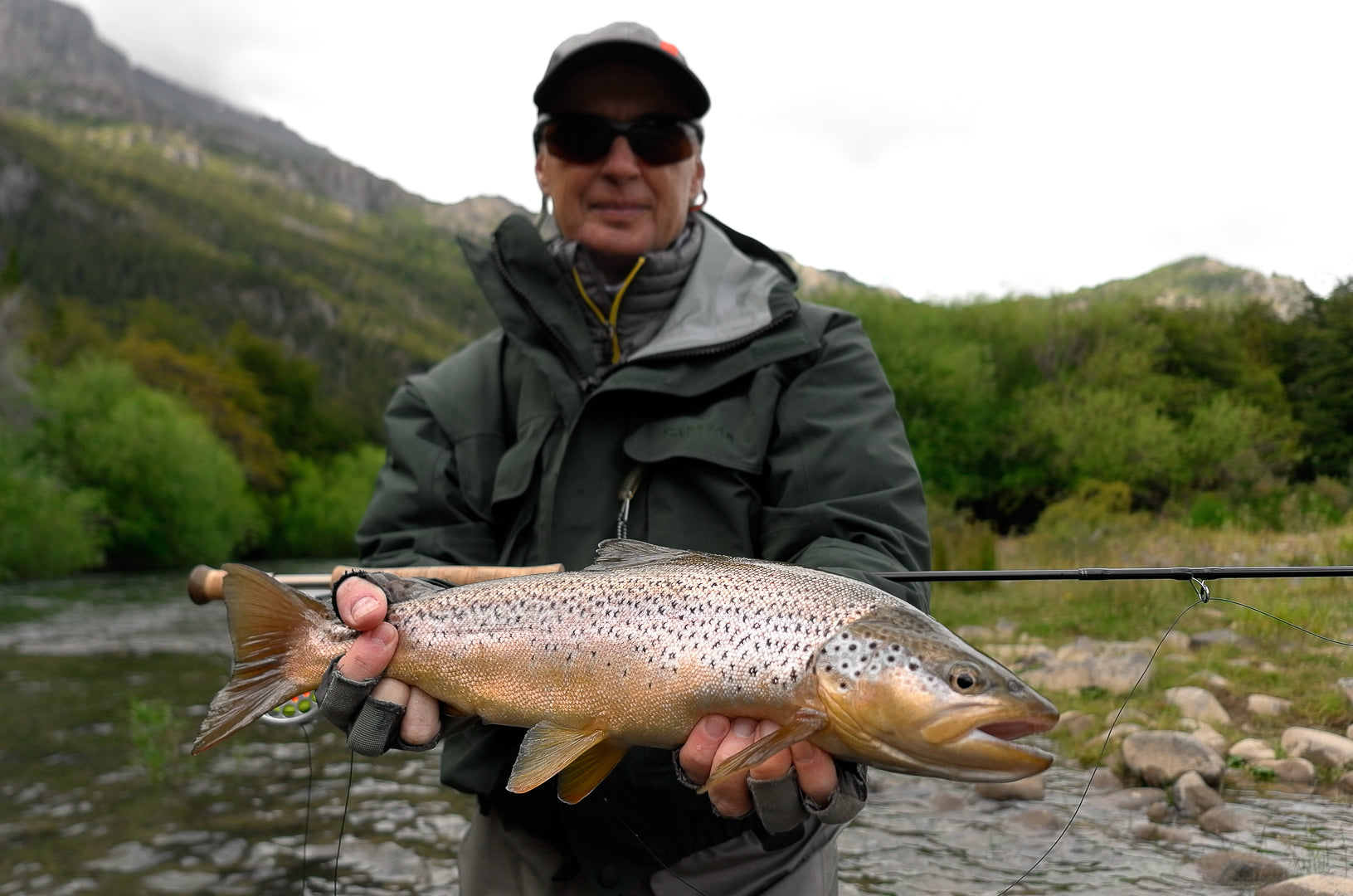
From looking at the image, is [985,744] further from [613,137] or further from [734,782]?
[613,137]

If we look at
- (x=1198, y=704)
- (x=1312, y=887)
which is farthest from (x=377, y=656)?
(x=1198, y=704)

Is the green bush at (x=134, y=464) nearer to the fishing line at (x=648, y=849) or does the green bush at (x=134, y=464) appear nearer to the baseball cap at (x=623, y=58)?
the baseball cap at (x=623, y=58)

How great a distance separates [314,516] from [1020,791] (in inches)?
2469

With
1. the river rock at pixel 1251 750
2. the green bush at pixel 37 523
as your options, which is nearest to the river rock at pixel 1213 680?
the river rock at pixel 1251 750

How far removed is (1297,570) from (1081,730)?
3.28m

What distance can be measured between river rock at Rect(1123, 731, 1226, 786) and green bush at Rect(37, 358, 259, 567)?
40738mm

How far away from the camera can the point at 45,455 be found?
38.6 meters

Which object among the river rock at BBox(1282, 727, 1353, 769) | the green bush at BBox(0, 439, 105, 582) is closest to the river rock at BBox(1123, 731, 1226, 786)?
the river rock at BBox(1282, 727, 1353, 769)

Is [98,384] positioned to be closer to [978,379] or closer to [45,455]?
[45,455]

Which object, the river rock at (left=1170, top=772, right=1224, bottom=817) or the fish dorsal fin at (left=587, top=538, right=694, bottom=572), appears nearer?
the fish dorsal fin at (left=587, top=538, right=694, bottom=572)

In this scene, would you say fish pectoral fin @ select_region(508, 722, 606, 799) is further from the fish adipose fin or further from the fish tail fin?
the fish tail fin

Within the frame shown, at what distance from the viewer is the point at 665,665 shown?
2.49 m

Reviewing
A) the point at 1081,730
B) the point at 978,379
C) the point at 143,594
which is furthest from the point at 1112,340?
the point at 1081,730

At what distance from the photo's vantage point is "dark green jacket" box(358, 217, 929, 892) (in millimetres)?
2746
